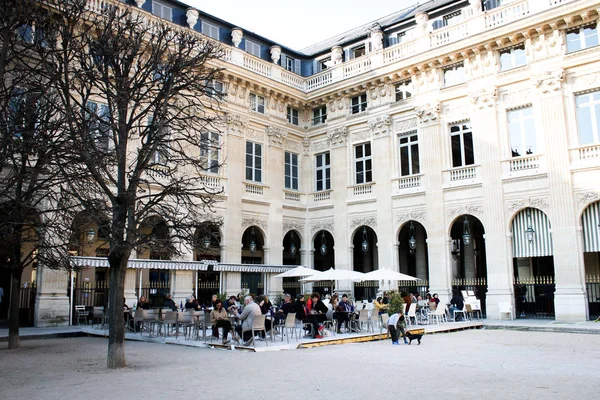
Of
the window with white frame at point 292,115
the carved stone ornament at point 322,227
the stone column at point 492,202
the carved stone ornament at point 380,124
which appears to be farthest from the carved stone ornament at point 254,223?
the stone column at point 492,202

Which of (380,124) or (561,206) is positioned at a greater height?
(380,124)

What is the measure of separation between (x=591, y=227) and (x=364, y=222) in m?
9.85

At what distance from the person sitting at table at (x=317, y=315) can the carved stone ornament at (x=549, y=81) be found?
1247cm

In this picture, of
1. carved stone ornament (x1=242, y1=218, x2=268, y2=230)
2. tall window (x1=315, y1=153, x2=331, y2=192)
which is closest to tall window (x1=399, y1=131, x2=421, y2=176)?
tall window (x1=315, y1=153, x2=331, y2=192)

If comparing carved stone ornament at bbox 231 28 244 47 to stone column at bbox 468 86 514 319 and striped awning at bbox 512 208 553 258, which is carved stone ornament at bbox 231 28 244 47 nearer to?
stone column at bbox 468 86 514 319

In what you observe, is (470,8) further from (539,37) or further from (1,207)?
(1,207)

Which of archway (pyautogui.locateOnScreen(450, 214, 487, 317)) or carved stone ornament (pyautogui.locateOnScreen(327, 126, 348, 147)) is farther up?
carved stone ornament (pyautogui.locateOnScreen(327, 126, 348, 147))

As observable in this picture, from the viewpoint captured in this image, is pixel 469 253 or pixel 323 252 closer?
pixel 469 253

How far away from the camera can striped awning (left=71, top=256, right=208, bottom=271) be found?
18.9 metres

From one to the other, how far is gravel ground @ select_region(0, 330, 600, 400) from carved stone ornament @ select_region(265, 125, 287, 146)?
14512mm

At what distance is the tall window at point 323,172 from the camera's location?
2827cm

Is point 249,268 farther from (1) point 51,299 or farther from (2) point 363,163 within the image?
(1) point 51,299

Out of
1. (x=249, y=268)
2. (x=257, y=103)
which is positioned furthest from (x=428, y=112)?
(x=249, y=268)

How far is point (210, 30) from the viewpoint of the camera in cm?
2580
